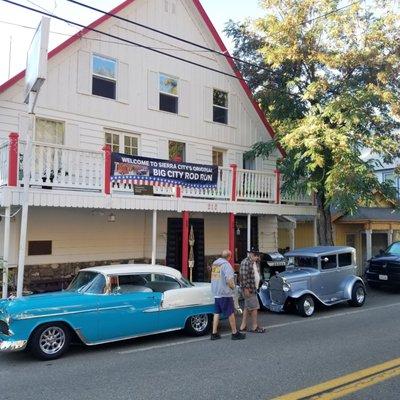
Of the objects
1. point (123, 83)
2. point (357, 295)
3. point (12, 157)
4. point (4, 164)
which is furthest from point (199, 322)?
point (123, 83)

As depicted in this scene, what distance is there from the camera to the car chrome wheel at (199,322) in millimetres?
9341

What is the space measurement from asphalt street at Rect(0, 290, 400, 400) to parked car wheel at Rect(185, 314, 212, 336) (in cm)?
25

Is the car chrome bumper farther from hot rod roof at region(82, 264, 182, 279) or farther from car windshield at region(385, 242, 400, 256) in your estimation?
car windshield at region(385, 242, 400, 256)

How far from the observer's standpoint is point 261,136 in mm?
19500

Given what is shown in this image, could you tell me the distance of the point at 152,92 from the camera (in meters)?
16.1

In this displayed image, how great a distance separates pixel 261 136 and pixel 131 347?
12.7 metres

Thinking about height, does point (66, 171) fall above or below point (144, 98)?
below

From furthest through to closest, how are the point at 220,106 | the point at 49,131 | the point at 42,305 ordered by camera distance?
1. the point at 220,106
2. the point at 49,131
3. the point at 42,305

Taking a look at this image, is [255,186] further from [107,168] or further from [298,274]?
[107,168]

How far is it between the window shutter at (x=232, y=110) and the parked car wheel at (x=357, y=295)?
7979 millimetres

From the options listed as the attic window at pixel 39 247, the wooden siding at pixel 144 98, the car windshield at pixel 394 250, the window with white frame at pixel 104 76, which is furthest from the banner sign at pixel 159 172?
the car windshield at pixel 394 250

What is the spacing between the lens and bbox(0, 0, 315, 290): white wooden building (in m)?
11.8

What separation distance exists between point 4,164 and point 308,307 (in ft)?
→ 25.0

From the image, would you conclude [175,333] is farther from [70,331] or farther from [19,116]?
[19,116]
